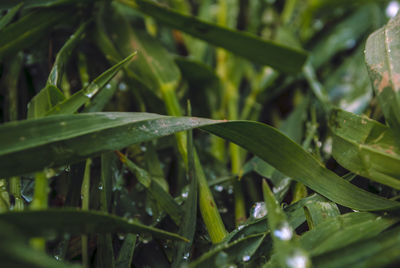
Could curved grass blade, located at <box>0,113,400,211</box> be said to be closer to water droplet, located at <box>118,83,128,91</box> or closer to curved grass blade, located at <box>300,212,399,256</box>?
curved grass blade, located at <box>300,212,399,256</box>

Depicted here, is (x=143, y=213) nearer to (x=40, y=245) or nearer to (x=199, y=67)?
(x=40, y=245)

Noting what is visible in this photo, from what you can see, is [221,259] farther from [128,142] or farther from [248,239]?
[128,142]

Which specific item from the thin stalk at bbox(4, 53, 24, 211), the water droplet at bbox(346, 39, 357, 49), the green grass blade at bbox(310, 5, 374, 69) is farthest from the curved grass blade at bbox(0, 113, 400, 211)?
the water droplet at bbox(346, 39, 357, 49)

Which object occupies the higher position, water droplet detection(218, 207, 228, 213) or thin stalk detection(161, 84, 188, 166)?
thin stalk detection(161, 84, 188, 166)

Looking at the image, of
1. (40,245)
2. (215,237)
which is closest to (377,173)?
(215,237)

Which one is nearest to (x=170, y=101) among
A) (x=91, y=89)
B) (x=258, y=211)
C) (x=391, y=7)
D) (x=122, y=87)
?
(x=122, y=87)
